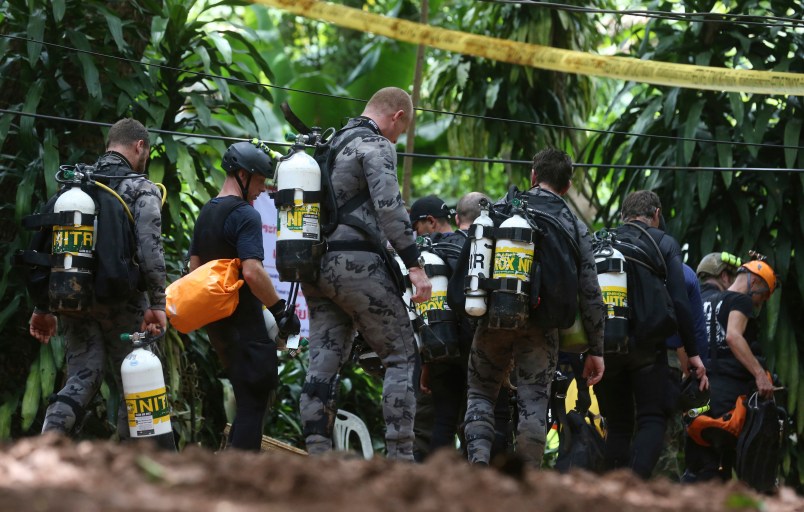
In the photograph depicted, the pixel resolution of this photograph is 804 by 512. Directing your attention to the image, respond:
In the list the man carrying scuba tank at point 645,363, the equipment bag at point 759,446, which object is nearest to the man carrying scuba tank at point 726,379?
the equipment bag at point 759,446

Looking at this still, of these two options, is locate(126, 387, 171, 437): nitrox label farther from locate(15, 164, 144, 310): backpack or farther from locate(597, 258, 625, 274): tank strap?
locate(597, 258, 625, 274): tank strap

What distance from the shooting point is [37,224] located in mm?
6406

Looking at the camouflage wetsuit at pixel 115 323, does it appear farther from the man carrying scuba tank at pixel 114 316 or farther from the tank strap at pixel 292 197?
the tank strap at pixel 292 197

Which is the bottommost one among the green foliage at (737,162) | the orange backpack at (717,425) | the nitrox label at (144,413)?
the orange backpack at (717,425)

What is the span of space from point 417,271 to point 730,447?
3813 mm

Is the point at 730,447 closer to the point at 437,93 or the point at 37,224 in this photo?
the point at 37,224

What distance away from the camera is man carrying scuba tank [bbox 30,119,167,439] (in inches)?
250

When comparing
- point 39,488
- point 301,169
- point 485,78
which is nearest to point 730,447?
point 301,169

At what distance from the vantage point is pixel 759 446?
8102 mm

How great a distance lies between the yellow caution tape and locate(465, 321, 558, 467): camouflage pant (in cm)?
239

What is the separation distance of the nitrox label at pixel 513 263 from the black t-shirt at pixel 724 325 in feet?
9.20

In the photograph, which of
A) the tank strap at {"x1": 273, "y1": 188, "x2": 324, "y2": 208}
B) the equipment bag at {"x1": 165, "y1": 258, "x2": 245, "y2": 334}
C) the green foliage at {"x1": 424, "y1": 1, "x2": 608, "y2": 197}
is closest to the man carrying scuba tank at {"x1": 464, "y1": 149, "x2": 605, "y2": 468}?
the tank strap at {"x1": 273, "y1": 188, "x2": 324, "y2": 208}

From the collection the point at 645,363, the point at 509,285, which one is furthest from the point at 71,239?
the point at 645,363

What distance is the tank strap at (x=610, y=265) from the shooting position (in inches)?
278
